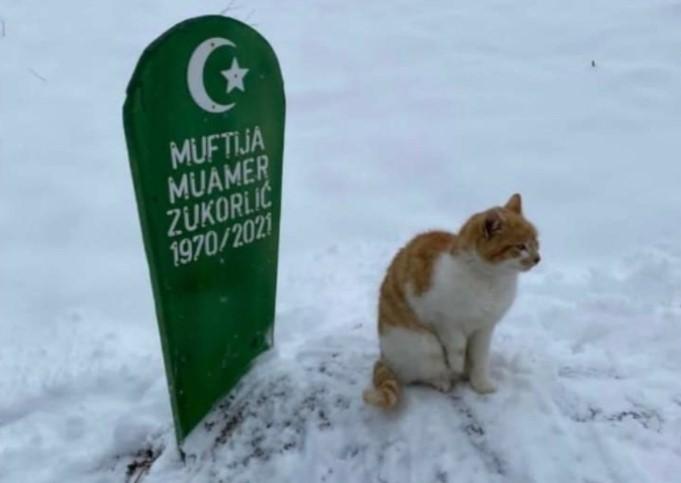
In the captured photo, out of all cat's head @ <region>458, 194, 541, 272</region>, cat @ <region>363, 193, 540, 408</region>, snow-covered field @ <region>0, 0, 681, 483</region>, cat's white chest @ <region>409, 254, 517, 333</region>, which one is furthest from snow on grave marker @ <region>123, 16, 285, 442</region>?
cat's head @ <region>458, 194, 541, 272</region>

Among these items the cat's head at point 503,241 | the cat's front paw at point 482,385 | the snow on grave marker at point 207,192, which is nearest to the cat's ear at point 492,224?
the cat's head at point 503,241

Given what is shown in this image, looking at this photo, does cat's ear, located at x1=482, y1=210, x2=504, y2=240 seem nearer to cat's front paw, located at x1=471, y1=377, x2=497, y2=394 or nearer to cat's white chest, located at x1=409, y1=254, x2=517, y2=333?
cat's white chest, located at x1=409, y1=254, x2=517, y2=333

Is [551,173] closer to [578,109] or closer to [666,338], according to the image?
[578,109]

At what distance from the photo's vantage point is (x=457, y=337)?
2.66m

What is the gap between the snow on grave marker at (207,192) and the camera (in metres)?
2.48

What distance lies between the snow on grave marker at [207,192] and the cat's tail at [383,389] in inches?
22.0

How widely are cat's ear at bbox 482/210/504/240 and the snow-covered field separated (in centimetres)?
62

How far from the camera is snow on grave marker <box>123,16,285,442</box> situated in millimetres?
2480

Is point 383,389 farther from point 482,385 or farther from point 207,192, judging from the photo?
point 207,192

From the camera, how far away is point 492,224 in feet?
8.02

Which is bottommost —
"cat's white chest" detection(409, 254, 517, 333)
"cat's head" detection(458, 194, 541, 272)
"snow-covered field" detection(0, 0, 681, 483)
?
"snow-covered field" detection(0, 0, 681, 483)

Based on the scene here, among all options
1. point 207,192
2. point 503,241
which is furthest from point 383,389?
point 207,192

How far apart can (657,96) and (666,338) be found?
10.3 ft

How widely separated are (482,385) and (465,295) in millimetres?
391
